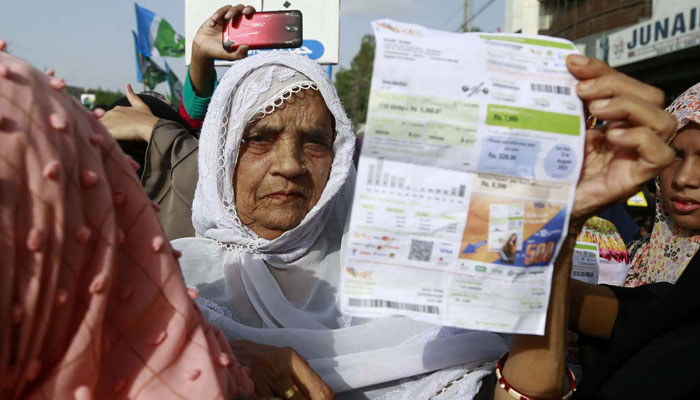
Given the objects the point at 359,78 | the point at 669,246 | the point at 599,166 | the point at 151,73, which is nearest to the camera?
the point at 599,166

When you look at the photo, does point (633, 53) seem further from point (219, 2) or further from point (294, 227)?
point (294, 227)

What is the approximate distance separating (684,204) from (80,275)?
2178mm

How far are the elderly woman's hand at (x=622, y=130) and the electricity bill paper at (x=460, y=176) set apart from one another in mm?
47

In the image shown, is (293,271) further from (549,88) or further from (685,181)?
(685,181)

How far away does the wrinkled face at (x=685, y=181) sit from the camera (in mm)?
2100

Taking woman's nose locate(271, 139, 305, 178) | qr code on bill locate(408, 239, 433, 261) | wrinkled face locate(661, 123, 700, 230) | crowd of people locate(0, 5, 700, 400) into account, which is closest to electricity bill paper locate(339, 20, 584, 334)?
qr code on bill locate(408, 239, 433, 261)

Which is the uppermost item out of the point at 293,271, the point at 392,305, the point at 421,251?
the point at 421,251

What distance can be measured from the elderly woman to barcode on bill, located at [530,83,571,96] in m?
0.87

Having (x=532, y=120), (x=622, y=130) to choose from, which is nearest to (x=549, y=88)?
(x=532, y=120)

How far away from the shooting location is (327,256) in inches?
82.4

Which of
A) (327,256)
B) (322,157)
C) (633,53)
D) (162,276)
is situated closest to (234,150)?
(322,157)

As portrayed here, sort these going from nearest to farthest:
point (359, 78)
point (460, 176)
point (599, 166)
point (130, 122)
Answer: point (460, 176) → point (599, 166) → point (130, 122) → point (359, 78)

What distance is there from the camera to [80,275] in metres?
0.88

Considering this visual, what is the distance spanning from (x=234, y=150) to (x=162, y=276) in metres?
1.04
